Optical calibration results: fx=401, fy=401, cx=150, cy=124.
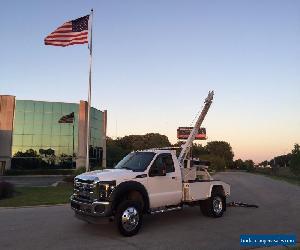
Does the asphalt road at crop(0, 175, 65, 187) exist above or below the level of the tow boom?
below

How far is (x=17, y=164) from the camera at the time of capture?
163 ft

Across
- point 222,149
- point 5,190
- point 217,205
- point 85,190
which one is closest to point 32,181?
point 5,190

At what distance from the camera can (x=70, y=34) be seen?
916 inches

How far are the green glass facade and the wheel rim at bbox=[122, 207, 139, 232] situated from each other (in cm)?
4213

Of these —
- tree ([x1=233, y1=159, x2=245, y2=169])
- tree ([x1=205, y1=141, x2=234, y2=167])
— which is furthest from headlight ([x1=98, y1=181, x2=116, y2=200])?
tree ([x1=205, y1=141, x2=234, y2=167])

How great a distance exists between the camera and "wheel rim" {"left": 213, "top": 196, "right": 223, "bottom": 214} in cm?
1360

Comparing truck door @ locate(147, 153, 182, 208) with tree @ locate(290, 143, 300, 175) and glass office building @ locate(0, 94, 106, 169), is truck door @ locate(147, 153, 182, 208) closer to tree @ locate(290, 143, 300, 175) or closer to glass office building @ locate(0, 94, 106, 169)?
glass office building @ locate(0, 94, 106, 169)

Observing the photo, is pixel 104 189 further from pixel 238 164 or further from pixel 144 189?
pixel 238 164

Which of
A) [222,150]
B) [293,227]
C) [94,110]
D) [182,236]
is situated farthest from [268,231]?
[222,150]

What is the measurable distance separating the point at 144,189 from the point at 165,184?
98cm

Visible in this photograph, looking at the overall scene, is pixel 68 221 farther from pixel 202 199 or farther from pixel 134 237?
pixel 202 199

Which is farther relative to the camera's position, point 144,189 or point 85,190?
point 144,189

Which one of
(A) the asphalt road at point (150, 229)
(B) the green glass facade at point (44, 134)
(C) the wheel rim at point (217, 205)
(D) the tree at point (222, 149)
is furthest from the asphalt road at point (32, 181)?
(D) the tree at point (222, 149)

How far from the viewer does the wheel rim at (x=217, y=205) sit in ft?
44.6
